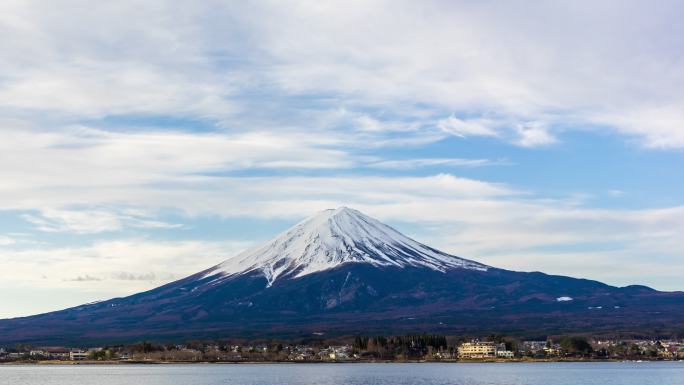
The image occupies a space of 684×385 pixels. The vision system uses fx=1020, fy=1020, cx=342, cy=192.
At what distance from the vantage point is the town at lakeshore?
14025cm

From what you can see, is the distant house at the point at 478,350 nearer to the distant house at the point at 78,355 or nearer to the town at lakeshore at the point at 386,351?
the town at lakeshore at the point at 386,351

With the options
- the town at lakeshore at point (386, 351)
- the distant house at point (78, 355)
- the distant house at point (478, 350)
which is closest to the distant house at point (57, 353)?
the town at lakeshore at point (386, 351)

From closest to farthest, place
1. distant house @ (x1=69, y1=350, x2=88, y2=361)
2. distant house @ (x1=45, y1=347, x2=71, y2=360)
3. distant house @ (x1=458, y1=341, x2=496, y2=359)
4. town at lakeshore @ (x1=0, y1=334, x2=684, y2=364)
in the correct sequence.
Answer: town at lakeshore @ (x1=0, y1=334, x2=684, y2=364) → distant house @ (x1=458, y1=341, x2=496, y2=359) → distant house @ (x1=69, y1=350, x2=88, y2=361) → distant house @ (x1=45, y1=347, x2=71, y2=360)

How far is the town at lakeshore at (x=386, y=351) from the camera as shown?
14025cm

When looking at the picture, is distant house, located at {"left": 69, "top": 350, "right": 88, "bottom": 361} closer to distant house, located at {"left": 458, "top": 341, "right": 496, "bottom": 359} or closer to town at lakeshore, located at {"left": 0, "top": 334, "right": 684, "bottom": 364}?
town at lakeshore, located at {"left": 0, "top": 334, "right": 684, "bottom": 364}

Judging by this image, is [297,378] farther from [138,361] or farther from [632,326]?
[632,326]

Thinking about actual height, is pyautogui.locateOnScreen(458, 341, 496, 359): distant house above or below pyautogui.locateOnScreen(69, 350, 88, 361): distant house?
below

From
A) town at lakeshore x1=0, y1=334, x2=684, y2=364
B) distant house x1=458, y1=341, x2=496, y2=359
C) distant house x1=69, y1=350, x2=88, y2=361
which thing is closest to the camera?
town at lakeshore x1=0, y1=334, x2=684, y2=364

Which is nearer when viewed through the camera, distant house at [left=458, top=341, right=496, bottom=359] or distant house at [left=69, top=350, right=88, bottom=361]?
distant house at [left=458, top=341, right=496, bottom=359]

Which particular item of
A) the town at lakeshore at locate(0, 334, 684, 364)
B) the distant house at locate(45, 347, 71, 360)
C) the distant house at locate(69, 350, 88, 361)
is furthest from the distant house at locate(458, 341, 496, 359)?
the distant house at locate(45, 347, 71, 360)

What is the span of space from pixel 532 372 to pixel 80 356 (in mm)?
77126

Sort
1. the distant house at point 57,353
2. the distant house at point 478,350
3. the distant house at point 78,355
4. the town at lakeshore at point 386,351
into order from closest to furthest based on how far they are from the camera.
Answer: the town at lakeshore at point 386,351
the distant house at point 478,350
the distant house at point 78,355
the distant house at point 57,353

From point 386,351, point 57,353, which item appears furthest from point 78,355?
point 386,351

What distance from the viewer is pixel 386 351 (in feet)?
460
